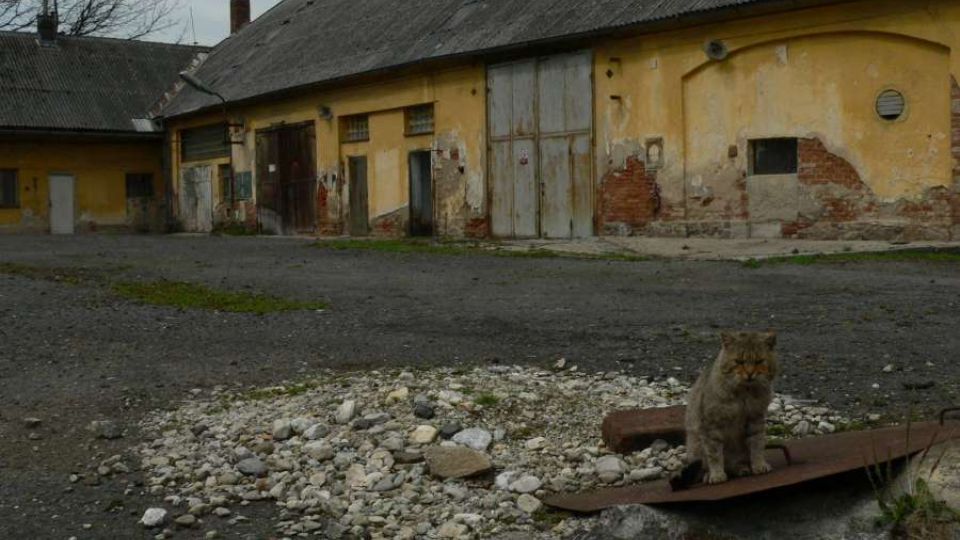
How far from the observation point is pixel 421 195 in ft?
73.0

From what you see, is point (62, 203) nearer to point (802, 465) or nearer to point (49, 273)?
point (49, 273)

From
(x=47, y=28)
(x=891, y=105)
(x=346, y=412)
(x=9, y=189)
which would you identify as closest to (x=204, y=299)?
(x=346, y=412)

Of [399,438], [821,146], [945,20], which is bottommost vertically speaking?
[399,438]

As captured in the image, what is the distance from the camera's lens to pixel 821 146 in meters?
15.4

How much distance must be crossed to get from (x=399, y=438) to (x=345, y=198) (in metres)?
19.9

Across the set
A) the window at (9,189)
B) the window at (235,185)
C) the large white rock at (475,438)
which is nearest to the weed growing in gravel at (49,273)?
the large white rock at (475,438)

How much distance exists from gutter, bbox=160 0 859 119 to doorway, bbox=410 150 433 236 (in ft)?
6.21

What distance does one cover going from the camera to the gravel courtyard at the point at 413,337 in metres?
4.78

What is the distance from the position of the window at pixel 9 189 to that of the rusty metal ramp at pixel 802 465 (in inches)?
1167

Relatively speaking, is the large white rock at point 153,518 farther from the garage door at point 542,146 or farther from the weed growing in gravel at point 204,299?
the garage door at point 542,146

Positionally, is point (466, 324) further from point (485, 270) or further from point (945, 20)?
point (945, 20)

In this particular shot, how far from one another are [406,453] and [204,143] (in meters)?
27.1

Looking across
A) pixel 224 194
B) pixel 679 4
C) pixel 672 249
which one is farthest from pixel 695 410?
pixel 224 194

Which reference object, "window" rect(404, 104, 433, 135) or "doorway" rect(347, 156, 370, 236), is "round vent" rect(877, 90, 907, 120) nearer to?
"window" rect(404, 104, 433, 135)
